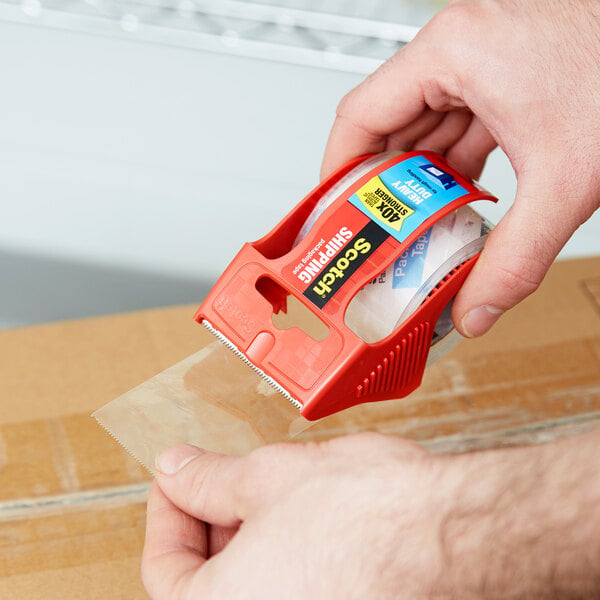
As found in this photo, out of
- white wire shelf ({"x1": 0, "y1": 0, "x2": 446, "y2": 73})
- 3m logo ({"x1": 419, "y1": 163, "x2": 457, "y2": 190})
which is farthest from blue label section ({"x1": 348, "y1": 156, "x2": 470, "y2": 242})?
white wire shelf ({"x1": 0, "y1": 0, "x2": 446, "y2": 73})

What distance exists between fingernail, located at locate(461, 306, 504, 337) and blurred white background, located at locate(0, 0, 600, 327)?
15.5 inches

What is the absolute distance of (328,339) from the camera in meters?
0.59

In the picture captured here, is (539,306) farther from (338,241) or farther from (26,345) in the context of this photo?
(26,345)

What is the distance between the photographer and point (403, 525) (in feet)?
1.55

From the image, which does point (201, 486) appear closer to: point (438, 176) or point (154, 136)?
point (438, 176)

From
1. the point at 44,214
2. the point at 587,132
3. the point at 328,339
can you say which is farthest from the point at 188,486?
the point at 44,214

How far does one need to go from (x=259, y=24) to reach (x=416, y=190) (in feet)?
1.31

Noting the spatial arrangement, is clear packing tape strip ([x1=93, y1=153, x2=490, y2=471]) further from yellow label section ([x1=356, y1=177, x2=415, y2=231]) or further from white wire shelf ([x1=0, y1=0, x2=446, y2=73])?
white wire shelf ([x1=0, y1=0, x2=446, y2=73])

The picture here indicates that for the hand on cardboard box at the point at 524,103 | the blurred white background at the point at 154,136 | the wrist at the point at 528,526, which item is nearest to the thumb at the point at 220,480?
the wrist at the point at 528,526

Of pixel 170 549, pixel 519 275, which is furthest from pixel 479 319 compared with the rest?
pixel 170 549

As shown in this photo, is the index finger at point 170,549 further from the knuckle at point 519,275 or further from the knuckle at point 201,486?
the knuckle at point 519,275

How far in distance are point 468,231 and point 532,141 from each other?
8 centimetres

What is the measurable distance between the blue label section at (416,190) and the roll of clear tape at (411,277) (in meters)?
0.02

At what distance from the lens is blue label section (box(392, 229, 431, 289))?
61 centimetres
